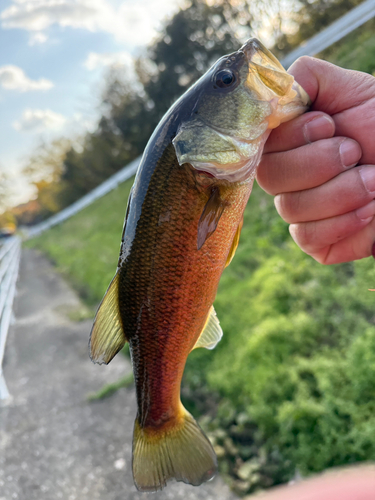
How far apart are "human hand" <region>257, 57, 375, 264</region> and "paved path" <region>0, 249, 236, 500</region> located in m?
2.44

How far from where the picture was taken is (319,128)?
1.68 metres

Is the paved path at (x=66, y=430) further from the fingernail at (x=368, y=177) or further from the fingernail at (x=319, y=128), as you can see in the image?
the fingernail at (x=319, y=128)

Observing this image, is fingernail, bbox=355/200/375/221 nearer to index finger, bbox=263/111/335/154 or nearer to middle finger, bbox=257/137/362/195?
middle finger, bbox=257/137/362/195

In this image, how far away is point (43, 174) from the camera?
44.7 meters

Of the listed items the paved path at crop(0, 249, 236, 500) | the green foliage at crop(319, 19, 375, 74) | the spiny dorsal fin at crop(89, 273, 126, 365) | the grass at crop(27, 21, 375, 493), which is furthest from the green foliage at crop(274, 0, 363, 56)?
the spiny dorsal fin at crop(89, 273, 126, 365)

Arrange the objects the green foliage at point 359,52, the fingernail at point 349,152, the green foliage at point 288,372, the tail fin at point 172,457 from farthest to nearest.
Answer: the green foliage at point 359,52 → the green foliage at point 288,372 → the fingernail at point 349,152 → the tail fin at point 172,457

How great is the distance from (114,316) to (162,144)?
721mm

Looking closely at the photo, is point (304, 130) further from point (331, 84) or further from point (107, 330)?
point (107, 330)

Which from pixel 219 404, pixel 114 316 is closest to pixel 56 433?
pixel 219 404

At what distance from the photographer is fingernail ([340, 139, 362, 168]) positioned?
1689mm

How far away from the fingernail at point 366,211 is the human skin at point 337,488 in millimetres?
1372

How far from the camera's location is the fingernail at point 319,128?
168 centimetres

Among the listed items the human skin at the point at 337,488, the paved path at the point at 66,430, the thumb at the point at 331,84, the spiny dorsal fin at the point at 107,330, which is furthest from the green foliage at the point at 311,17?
the human skin at the point at 337,488

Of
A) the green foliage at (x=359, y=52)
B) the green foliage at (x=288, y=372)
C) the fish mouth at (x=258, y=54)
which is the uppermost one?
the fish mouth at (x=258, y=54)
